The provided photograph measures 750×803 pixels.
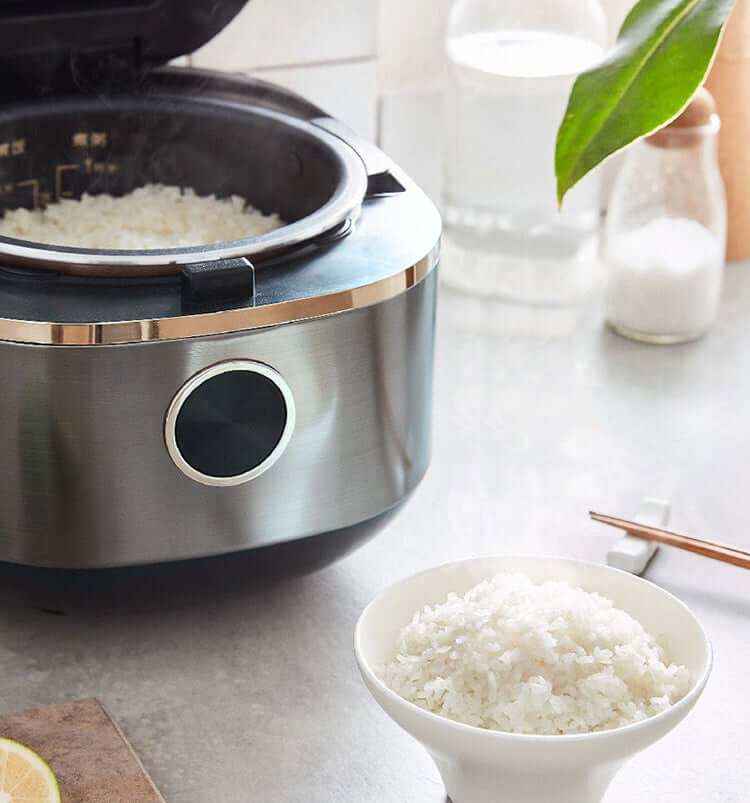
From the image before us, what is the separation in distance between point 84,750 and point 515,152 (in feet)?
3.25

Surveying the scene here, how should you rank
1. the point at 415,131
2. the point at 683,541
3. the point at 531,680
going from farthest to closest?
1. the point at 415,131
2. the point at 683,541
3. the point at 531,680

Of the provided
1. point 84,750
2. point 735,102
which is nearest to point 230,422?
point 84,750

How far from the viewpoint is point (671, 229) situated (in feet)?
4.60

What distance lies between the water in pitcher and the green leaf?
2.25 feet

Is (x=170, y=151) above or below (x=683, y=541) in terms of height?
above

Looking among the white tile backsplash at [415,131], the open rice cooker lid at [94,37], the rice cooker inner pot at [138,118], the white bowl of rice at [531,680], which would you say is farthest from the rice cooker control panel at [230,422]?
the white tile backsplash at [415,131]

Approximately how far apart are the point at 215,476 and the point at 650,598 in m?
0.28

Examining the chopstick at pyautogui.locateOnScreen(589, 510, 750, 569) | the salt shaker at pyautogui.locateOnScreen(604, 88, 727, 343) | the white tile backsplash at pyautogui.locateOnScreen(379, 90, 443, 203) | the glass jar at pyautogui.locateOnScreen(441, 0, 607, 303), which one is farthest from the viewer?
the white tile backsplash at pyautogui.locateOnScreen(379, 90, 443, 203)

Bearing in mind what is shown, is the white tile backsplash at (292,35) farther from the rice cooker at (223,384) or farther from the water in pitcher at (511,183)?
the rice cooker at (223,384)

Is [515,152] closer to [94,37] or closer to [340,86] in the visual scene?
[340,86]

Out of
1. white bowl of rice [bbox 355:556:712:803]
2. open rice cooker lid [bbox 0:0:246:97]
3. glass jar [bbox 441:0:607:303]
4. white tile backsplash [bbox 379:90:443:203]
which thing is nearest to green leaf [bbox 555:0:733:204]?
white bowl of rice [bbox 355:556:712:803]

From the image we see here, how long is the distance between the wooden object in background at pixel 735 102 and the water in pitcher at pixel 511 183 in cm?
15

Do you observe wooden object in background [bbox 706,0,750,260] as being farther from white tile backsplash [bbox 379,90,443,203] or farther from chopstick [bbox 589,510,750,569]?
chopstick [bbox 589,510,750,569]

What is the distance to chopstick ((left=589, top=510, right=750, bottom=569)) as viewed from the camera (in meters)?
0.98
